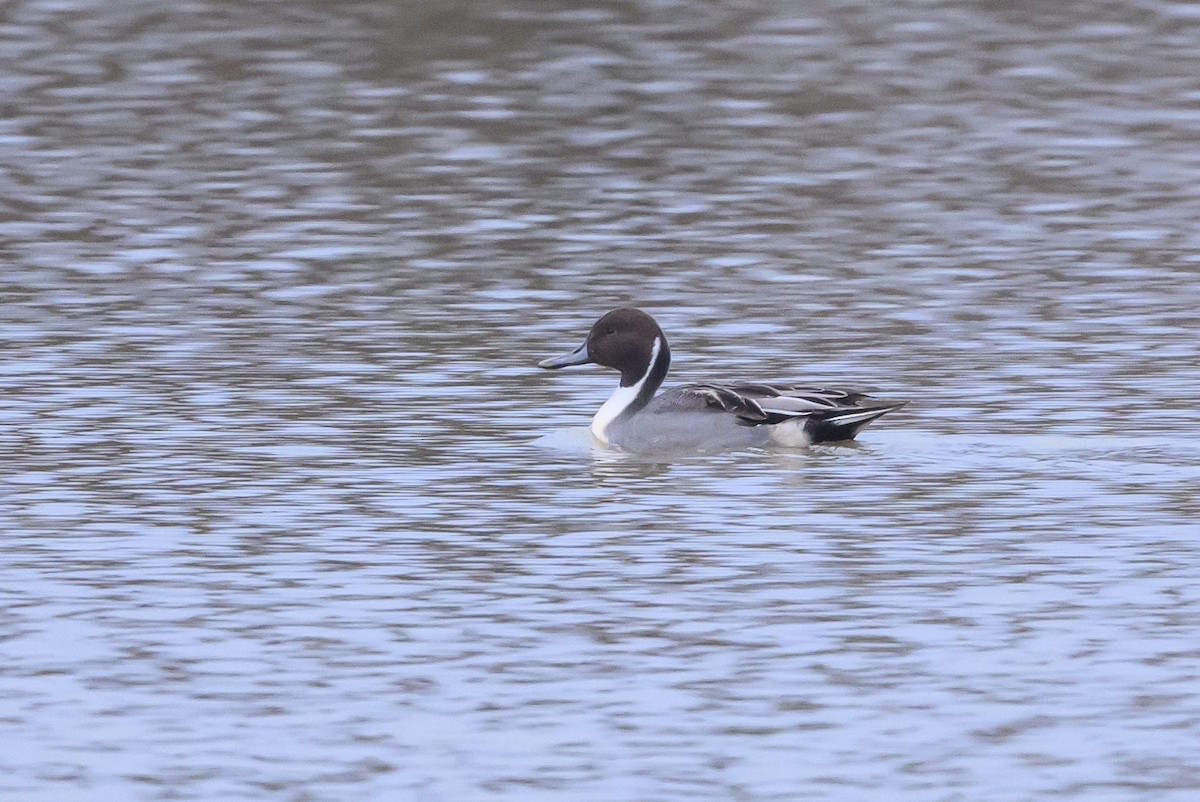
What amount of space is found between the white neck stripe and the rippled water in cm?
15

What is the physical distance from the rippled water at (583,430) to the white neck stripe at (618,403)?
0.15 metres

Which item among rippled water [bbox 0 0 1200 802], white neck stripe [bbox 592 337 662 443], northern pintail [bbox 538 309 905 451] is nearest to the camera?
rippled water [bbox 0 0 1200 802]

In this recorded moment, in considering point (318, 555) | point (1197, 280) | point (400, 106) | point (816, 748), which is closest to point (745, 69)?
point (400, 106)

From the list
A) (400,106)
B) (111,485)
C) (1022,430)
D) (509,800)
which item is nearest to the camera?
(509,800)

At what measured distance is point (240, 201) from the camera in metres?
23.7

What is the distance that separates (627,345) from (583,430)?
62 cm

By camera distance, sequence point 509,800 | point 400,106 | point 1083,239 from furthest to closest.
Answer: point 400,106, point 1083,239, point 509,800

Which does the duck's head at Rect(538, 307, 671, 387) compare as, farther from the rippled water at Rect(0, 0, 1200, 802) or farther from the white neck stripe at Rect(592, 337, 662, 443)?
the rippled water at Rect(0, 0, 1200, 802)

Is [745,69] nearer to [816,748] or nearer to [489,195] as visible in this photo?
[489,195]

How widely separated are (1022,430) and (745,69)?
17.3 metres

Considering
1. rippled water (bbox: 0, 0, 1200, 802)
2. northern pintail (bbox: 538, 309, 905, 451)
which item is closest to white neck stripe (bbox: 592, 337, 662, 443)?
northern pintail (bbox: 538, 309, 905, 451)

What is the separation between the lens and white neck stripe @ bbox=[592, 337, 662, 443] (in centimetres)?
1493

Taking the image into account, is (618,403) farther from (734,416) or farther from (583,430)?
(734,416)

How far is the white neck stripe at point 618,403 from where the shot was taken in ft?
49.0
